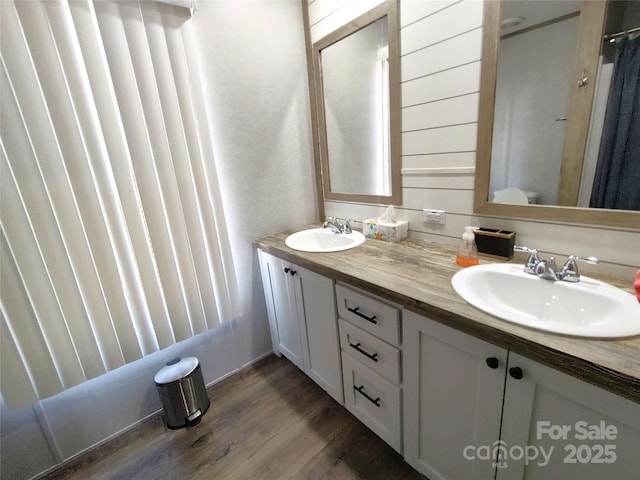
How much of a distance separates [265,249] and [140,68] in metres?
1.04

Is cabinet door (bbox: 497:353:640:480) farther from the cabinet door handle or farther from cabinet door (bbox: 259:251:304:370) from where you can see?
cabinet door (bbox: 259:251:304:370)

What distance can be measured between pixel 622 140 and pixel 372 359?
1.17 meters

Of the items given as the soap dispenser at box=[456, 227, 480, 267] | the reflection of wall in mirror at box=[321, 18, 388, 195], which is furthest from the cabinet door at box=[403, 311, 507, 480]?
the reflection of wall in mirror at box=[321, 18, 388, 195]

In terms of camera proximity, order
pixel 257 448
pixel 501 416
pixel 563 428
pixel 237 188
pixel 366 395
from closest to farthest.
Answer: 1. pixel 563 428
2. pixel 501 416
3. pixel 366 395
4. pixel 257 448
5. pixel 237 188

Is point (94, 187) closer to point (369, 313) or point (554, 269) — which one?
point (369, 313)

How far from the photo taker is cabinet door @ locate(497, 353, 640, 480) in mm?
641

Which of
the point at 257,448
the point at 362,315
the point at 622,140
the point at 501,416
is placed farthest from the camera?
the point at 257,448

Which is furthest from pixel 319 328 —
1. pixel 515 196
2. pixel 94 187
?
pixel 94 187

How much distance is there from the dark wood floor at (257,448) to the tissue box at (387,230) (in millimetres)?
982

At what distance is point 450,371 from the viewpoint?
93 cm

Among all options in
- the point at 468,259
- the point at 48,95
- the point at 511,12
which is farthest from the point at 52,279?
the point at 511,12

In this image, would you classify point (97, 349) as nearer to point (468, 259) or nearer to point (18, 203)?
point (18, 203)

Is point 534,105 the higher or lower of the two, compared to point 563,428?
higher

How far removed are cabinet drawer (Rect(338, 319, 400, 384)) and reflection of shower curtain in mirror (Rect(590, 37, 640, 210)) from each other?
35.8 inches
